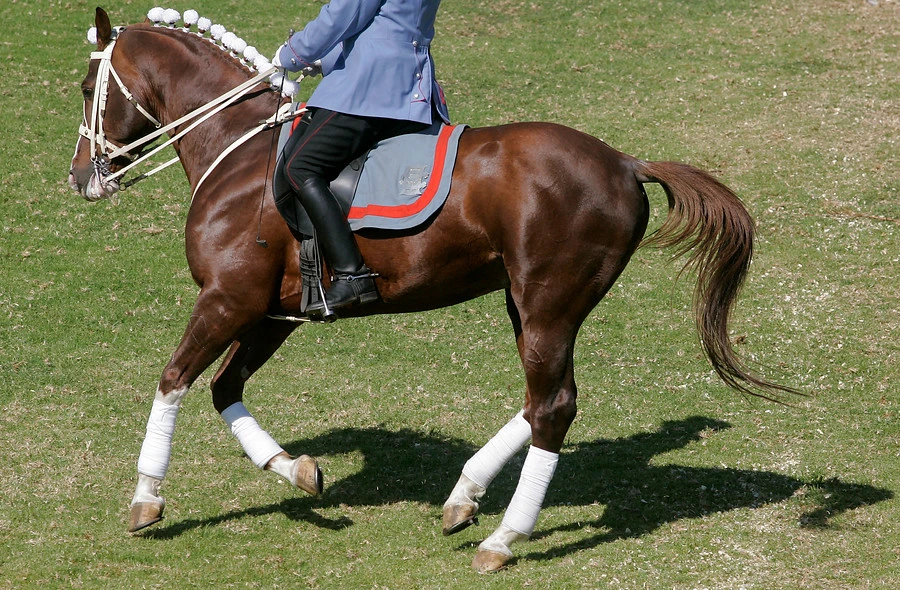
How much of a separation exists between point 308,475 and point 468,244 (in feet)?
5.69

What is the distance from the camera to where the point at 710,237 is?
241 inches

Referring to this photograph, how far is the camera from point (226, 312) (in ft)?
20.0

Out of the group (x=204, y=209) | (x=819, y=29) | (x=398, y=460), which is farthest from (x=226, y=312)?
(x=819, y=29)

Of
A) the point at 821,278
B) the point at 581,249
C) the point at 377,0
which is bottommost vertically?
the point at 821,278

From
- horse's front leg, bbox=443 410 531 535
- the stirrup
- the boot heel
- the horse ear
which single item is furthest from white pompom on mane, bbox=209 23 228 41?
horse's front leg, bbox=443 410 531 535

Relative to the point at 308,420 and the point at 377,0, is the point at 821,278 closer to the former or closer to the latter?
the point at 308,420

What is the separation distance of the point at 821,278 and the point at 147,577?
771cm

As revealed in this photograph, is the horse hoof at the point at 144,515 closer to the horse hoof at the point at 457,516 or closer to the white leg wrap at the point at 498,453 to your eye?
the horse hoof at the point at 457,516

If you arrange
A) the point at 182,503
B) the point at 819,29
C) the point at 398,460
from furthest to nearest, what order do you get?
the point at 819,29
the point at 398,460
the point at 182,503

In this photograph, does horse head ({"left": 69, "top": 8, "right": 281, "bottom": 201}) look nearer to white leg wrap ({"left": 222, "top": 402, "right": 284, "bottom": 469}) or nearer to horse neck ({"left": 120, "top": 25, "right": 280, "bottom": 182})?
horse neck ({"left": 120, "top": 25, "right": 280, "bottom": 182})

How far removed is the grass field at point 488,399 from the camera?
6.10 metres

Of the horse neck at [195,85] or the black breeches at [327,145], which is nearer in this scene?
the black breeches at [327,145]

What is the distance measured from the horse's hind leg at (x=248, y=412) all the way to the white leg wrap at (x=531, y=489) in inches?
48.1

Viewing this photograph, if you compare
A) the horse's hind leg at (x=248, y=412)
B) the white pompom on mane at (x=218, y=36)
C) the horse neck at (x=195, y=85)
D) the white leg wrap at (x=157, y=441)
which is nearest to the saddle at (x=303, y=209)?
the horse neck at (x=195, y=85)
